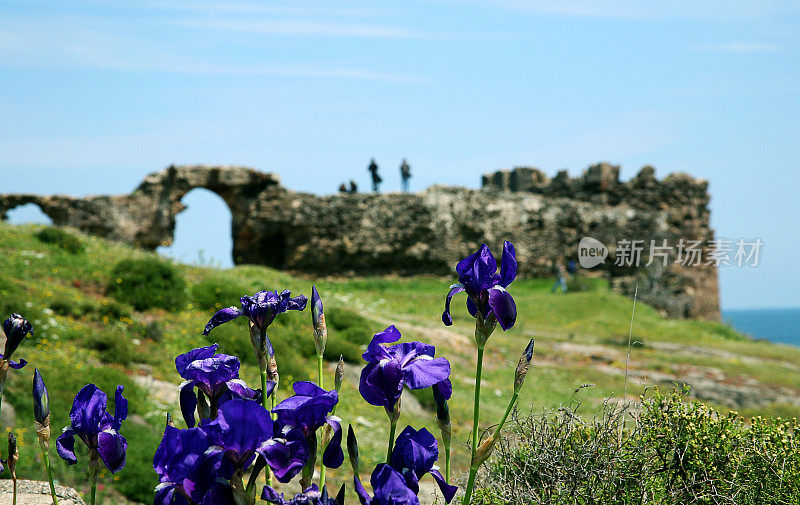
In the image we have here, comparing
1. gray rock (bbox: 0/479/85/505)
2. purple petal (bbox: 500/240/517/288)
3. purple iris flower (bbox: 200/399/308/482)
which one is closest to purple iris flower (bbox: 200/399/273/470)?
purple iris flower (bbox: 200/399/308/482)

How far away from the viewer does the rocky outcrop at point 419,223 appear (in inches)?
983

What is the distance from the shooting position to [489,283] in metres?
1.75

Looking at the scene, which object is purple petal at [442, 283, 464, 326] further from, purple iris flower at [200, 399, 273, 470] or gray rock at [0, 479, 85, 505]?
gray rock at [0, 479, 85, 505]

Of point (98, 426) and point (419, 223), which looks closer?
point (98, 426)

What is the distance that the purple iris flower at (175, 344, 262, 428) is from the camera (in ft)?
5.36

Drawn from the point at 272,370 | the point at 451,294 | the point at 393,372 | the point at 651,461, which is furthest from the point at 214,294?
the point at 393,372

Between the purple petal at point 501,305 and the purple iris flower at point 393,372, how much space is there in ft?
0.64

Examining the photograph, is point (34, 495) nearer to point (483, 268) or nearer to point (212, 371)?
point (212, 371)

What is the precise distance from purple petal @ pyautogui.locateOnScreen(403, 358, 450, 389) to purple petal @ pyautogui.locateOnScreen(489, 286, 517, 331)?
0.64 ft

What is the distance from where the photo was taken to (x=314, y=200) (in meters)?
25.9

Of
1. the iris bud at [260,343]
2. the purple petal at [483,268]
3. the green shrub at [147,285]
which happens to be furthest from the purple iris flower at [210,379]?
the green shrub at [147,285]

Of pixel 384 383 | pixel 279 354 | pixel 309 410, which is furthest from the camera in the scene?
pixel 279 354

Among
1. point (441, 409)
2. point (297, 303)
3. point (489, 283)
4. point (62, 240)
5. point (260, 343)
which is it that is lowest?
point (62, 240)

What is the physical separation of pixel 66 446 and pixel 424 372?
3.67 feet
